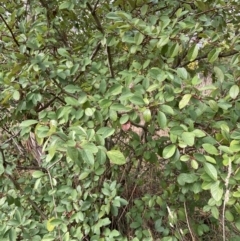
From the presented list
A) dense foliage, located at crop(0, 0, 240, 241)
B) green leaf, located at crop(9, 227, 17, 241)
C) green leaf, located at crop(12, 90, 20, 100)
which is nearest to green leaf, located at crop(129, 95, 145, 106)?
dense foliage, located at crop(0, 0, 240, 241)

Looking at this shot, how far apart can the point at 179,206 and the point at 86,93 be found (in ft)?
2.40

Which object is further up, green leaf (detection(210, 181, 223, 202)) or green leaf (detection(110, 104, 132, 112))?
green leaf (detection(110, 104, 132, 112))

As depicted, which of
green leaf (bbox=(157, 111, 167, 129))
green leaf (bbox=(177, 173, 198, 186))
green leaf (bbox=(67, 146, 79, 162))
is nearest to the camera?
green leaf (bbox=(67, 146, 79, 162))

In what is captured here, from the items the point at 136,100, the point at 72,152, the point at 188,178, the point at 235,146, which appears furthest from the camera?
the point at 188,178

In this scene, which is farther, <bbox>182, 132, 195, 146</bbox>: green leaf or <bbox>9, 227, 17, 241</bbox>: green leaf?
<bbox>9, 227, 17, 241</bbox>: green leaf

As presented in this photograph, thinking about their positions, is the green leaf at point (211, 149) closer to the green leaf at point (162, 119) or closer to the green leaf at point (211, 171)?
the green leaf at point (211, 171)

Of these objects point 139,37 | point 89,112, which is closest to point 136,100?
point 89,112

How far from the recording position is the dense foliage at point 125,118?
1075mm

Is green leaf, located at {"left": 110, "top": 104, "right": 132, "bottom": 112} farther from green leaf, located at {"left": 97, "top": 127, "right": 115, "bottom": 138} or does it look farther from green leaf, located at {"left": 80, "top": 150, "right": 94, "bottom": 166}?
green leaf, located at {"left": 80, "top": 150, "right": 94, "bottom": 166}

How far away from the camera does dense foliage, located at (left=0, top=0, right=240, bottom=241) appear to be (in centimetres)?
108

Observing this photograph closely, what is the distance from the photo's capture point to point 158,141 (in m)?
1.41

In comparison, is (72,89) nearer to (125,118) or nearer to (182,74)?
(125,118)

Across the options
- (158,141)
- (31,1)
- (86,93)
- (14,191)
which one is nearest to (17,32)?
(31,1)

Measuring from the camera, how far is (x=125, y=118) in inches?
44.5
